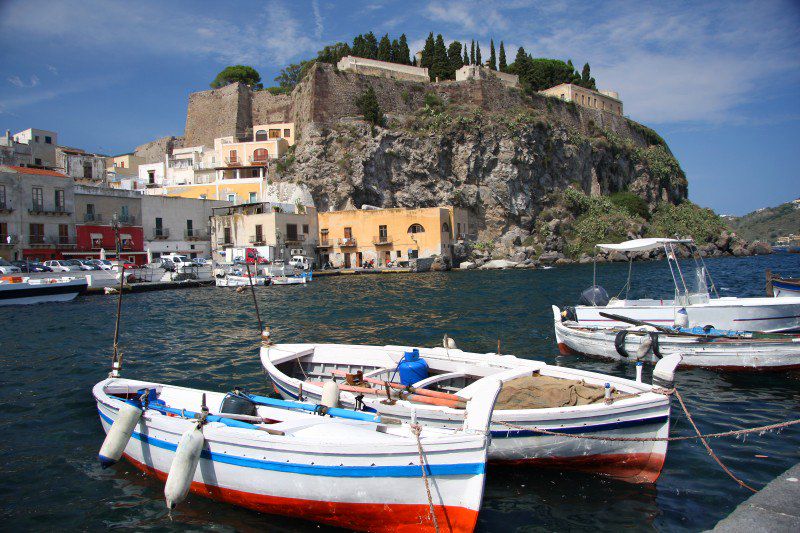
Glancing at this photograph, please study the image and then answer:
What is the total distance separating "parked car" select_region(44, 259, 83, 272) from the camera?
30.7 meters

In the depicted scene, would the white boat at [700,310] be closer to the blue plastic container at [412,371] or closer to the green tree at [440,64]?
the blue plastic container at [412,371]

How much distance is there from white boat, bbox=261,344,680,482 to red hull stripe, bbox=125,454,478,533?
101 centimetres

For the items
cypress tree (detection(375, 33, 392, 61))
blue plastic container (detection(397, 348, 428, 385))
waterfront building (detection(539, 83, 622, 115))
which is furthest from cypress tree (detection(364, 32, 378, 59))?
blue plastic container (detection(397, 348, 428, 385))

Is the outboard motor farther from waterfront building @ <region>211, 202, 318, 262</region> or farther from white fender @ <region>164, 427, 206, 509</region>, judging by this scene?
waterfront building @ <region>211, 202, 318, 262</region>

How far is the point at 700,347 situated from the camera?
34.1ft

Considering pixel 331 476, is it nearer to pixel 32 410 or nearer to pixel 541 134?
pixel 32 410

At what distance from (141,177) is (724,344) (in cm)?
6277

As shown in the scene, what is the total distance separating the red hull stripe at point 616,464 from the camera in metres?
6.04

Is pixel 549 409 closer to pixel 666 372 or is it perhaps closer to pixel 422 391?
pixel 666 372

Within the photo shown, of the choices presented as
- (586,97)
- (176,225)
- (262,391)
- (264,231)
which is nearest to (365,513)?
(262,391)

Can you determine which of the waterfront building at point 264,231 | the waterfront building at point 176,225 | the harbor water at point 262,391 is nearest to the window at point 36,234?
the waterfront building at point 176,225

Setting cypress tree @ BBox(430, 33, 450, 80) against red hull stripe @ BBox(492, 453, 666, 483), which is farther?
cypress tree @ BBox(430, 33, 450, 80)

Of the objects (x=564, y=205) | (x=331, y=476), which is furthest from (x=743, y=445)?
(x=564, y=205)

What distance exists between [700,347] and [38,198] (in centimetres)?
3973
